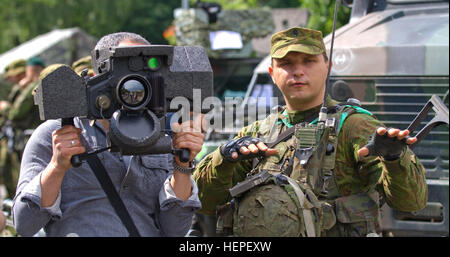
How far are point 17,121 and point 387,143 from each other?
7.39 m

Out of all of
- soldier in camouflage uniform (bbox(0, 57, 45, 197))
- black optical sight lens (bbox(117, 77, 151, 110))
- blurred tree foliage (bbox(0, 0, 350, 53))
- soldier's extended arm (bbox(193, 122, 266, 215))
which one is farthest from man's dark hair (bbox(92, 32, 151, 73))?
blurred tree foliage (bbox(0, 0, 350, 53))

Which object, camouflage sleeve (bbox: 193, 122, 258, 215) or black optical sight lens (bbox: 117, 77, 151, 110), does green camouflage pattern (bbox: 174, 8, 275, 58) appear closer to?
camouflage sleeve (bbox: 193, 122, 258, 215)

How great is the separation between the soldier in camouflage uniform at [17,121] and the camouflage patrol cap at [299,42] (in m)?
6.21

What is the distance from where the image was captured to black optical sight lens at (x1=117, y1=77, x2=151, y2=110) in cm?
274

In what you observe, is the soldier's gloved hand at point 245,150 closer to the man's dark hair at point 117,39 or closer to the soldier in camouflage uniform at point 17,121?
the man's dark hair at point 117,39

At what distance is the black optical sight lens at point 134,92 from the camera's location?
274cm

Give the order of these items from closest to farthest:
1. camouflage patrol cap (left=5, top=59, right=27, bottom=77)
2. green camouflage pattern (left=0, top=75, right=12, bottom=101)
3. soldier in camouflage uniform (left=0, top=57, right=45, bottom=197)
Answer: soldier in camouflage uniform (left=0, top=57, right=45, bottom=197)
camouflage patrol cap (left=5, top=59, right=27, bottom=77)
green camouflage pattern (left=0, top=75, right=12, bottom=101)

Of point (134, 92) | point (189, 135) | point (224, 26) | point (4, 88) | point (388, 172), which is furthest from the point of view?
point (4, 88)

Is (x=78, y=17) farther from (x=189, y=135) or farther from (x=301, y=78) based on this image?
(x=189, y=135)

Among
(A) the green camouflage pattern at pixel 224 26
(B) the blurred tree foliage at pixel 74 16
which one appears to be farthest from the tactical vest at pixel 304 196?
(B) the blurred tree foliage at pixel 74 16

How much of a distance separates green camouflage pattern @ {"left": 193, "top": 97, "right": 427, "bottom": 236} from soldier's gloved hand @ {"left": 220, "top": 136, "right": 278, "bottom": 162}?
0.19 metres

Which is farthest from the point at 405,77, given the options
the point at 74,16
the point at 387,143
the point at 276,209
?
the point at 74,16

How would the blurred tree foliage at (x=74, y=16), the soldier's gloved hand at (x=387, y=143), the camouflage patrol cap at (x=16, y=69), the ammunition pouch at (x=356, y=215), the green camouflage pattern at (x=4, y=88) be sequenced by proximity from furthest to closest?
the blurred tree foliage at (x=74, y=16)
the green camouflage pattern at (x=4, y=88)
the camouflage patrol cap at (x=16, y=69)
the ammunition pouch at (x=356, y=215)
the soldier's gloved hand at (x=387, y=143)

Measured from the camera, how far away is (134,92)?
9.05 ft
